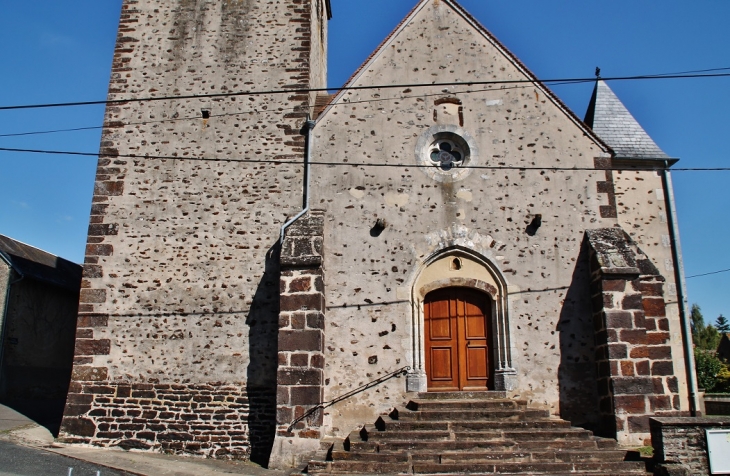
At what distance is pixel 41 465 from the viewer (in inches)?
348

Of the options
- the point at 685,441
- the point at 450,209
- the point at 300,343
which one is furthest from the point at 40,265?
the point at 685,441

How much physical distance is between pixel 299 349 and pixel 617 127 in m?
9.16

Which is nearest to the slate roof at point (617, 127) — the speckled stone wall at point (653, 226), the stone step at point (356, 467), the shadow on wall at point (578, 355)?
the speckled stone wall at point (653, 226)

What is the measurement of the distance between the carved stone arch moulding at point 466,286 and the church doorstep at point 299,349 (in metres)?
1.64

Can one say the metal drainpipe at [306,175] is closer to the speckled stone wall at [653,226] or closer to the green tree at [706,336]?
the speckled stone wall at [653,226]

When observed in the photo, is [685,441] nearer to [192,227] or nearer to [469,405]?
[469,405]

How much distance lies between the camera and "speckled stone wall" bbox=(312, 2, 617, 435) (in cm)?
1045

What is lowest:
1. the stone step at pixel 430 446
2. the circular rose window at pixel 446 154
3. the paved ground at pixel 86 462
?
the paved ground at pixel 86 462

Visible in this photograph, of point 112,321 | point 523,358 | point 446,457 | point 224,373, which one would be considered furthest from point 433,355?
point 112,321

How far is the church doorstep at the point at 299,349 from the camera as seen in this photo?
9609 millimetres

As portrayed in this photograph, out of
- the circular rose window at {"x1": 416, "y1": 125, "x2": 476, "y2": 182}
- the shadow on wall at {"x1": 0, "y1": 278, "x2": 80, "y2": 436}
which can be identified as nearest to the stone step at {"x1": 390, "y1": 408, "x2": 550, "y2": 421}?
the circular rose window at {"x1": 416, "y1": 125, "x2": 476, "y2": 182}

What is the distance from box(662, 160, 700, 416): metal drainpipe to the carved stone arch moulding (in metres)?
4.06

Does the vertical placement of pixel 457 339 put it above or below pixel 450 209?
below

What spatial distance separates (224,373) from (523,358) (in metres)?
5.22
